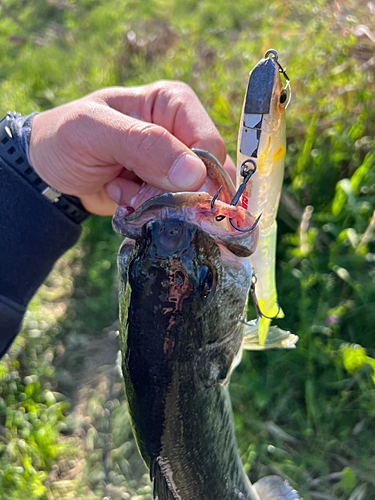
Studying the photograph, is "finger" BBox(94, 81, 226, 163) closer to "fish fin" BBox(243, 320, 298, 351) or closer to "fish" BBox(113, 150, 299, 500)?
"fish" BBox(113, 150, 299, 500)

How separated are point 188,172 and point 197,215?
0.27 m

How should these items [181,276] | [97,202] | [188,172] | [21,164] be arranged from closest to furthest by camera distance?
[181,276], [188,172], [21,164], [97,202]

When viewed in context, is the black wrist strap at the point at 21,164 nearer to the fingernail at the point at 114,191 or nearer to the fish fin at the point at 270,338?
the fingernail at the point at 114,191

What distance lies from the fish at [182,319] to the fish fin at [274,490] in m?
0.50

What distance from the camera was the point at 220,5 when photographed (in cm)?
594

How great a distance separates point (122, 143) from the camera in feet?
5.90

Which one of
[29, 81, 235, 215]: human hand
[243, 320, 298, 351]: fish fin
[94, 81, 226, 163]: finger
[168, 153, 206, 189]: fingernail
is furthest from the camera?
[94, 81, 226, 163]: finger

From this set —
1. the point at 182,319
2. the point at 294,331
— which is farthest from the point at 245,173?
the point at 294,331

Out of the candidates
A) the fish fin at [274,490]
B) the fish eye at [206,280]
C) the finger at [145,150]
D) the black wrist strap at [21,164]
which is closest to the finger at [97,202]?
the black wrist strap at [21,164]

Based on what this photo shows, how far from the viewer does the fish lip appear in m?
1.36

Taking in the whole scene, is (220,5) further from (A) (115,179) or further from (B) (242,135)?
(B) (242,135)

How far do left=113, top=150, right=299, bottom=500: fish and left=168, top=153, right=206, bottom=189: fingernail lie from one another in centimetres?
6

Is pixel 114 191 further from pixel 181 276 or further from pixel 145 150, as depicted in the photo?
pixel 181 276

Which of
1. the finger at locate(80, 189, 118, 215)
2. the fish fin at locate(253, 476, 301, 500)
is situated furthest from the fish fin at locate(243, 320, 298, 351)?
the finger at locate(80, 189, 118, 215)
